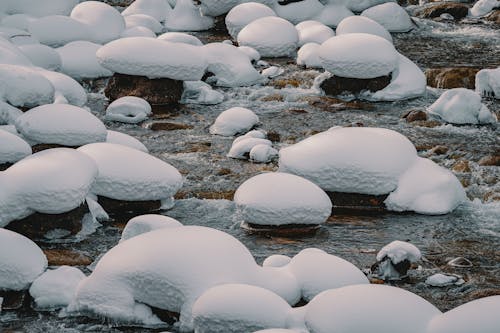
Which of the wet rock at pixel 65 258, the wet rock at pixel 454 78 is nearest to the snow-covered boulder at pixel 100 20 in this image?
the wet rock at pixel 454 78

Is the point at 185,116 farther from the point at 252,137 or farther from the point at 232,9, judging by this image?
the point at 232,9

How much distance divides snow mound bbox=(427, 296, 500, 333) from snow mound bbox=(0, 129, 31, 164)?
165 inches

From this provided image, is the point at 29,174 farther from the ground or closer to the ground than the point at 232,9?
farther from the ground

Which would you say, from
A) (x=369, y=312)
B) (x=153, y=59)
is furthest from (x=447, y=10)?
(x=369, y=312)

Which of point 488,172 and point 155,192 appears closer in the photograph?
point 155,192

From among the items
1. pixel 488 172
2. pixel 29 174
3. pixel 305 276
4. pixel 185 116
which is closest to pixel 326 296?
pixel 305 276

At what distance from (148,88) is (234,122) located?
146cm

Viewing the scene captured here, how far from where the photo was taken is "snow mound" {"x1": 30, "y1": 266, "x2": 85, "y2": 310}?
604cm

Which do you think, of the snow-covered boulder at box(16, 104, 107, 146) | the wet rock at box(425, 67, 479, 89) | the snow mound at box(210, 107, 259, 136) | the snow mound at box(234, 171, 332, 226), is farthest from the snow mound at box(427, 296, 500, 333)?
the wet rock at box(425, 67, 479, 89)

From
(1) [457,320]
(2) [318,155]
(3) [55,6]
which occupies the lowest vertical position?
(3) [55,6]

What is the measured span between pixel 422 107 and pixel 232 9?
491 cm

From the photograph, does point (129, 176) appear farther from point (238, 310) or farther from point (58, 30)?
point (58, 30)

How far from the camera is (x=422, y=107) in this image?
1134 centimetres

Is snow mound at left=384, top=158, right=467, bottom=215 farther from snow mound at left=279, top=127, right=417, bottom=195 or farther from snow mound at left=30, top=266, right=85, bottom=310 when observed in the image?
snow mound at left=30, top=266, right=85, bottom=310
